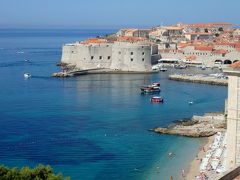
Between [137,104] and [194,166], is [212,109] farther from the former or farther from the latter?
[194,166]

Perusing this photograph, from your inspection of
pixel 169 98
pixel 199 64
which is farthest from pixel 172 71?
pixel 169 98

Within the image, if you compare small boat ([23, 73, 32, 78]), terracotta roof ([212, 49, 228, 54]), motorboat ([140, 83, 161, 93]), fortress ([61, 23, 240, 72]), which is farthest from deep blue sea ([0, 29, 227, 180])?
terracotta roof ([212, 49, 228, 54])

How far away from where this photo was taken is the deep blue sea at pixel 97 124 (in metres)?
12.9

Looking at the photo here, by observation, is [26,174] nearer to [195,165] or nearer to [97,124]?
[195,165]

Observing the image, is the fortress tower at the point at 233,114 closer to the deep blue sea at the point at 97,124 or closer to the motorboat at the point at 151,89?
the deep blue sea at the point at 97,124

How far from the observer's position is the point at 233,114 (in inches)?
320

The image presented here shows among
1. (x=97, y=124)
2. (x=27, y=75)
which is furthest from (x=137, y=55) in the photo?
(x=97, y=124)

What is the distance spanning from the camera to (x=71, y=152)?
13.9m

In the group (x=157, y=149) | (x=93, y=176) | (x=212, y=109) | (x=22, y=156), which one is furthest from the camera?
(x=212, y=109)

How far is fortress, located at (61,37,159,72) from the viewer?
33.5 m

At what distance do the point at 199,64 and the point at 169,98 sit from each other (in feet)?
50.5

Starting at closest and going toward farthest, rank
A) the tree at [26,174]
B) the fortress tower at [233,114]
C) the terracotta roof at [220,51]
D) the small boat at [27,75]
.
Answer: the tree at [26,174] < the fortress tower at [233,114] < the small boat at [27,75] < the terracotta roof at [220,51]

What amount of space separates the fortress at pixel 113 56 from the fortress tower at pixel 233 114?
25.4 m

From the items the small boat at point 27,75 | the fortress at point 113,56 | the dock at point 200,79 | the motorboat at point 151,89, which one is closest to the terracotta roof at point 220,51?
the fortress at point 113,56
